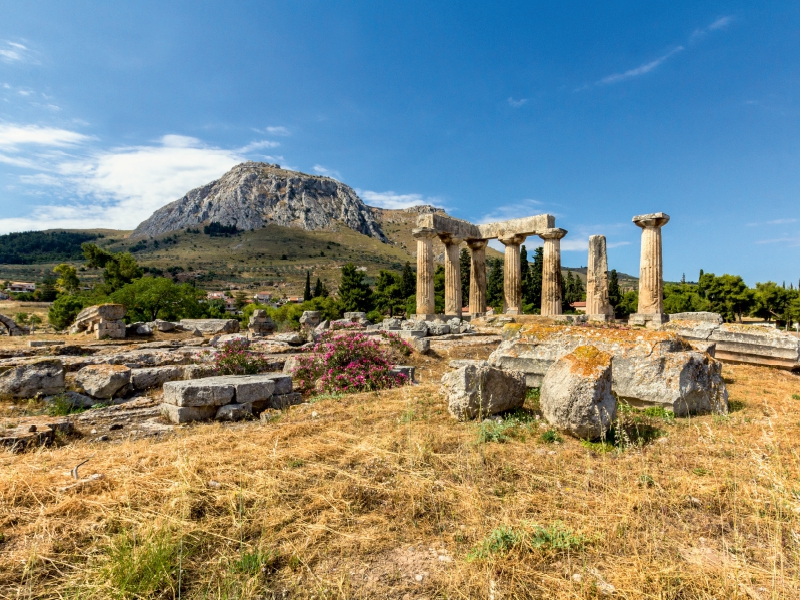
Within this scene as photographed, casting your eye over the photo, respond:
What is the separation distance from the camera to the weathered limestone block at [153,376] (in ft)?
32.6

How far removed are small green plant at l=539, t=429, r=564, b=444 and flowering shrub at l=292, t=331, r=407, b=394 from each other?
16.3 feet

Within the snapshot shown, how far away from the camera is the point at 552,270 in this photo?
→ 2305 centimetres

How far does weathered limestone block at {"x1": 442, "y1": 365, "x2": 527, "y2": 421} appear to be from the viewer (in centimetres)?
551

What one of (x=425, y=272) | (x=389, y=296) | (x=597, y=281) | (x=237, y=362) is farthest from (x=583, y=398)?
(x=389, y=296)

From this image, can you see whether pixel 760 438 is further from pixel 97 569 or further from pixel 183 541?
pixel 97 569

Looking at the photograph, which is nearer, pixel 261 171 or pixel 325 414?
pixel 325 414

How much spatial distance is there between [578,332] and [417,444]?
422 cm

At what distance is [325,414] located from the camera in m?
6.55

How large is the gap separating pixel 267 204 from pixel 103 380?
175363mm

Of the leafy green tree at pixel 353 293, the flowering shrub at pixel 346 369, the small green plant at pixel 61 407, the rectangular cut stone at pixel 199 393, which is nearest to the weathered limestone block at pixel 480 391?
the flowering shrub at pixel 346 369

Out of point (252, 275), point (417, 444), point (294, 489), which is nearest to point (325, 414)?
point (417, 444)

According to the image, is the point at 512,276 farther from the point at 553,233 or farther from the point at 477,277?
the point at 553,233

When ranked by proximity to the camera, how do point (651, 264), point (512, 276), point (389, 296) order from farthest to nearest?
point (389, 296), point (512, 276), point (651, 264)

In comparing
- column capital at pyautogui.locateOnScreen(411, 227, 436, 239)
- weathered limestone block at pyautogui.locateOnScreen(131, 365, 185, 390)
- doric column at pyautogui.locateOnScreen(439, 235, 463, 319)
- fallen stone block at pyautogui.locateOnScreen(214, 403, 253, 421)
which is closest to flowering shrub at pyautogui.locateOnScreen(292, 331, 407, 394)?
fallen stone block at pyautogui.locateOnScreen(214, 403, 253, 421)
